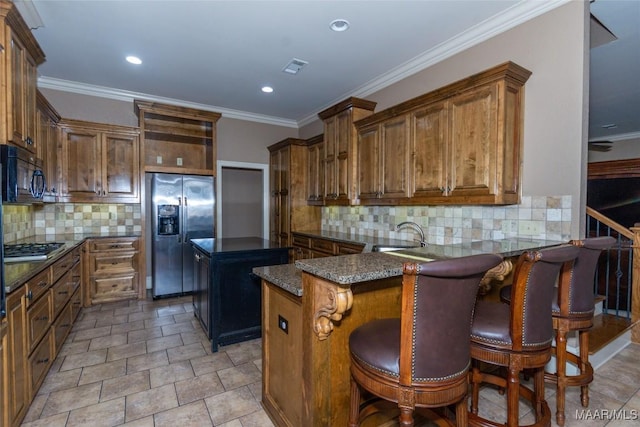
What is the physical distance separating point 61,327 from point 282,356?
233 centimetres

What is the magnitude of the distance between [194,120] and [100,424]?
4.07 meters

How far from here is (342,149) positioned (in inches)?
164

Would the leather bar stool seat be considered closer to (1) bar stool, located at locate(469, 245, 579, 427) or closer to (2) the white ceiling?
(1) bar stool, located at locate(469, 245, 579, 427)

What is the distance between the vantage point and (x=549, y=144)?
245 cm

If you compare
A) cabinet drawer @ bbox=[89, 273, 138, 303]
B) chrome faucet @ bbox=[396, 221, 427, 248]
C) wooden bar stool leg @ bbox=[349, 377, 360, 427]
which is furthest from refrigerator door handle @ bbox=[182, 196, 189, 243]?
wooden bar stool leg @ bbox=[349, 377, 360, 427]

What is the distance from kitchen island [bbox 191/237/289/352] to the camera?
2.90m

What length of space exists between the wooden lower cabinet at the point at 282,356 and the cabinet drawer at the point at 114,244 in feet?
10.6

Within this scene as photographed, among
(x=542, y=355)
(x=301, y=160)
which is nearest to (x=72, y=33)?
(x=301, y=160)

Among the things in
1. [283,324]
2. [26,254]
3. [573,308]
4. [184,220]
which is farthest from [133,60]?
[573,308]

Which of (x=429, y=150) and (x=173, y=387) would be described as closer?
(x=173, y=387)

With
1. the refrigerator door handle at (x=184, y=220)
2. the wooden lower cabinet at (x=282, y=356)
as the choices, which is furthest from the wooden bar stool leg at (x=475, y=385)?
the refrigerator door handle at (x=184, y=220)

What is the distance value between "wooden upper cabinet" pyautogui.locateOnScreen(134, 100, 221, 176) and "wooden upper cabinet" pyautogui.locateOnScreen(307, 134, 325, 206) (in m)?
1.47

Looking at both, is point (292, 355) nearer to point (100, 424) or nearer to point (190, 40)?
point (100, 424)

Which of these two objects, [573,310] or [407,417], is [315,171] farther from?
[407,417]
